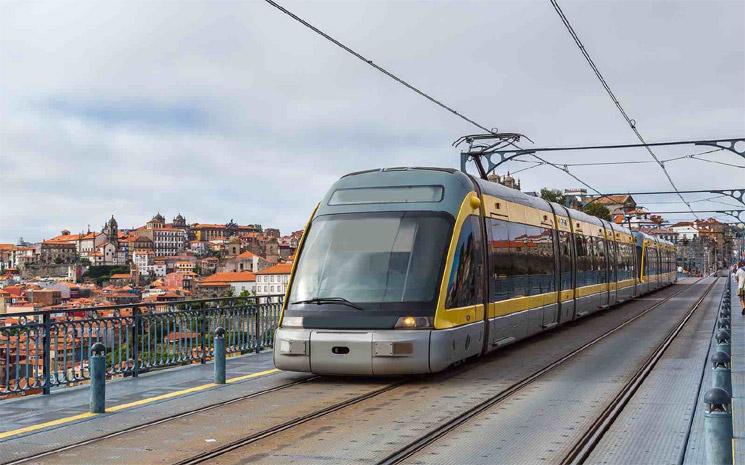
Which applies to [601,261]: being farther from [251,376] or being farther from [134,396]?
[134,396]

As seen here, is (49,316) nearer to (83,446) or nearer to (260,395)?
(260,395)

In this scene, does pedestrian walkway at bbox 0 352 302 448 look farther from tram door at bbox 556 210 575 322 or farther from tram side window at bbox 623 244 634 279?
tram side window at bbox 623 244 634 279

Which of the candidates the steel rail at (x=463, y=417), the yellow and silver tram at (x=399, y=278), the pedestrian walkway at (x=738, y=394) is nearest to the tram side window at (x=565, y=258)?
the pedestrian walkway at (x=738, y=394)

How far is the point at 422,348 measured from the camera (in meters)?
11.6

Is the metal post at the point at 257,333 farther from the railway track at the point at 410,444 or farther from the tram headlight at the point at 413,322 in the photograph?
the tram headlight at the point at 413,322

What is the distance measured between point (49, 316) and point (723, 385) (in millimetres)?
8383

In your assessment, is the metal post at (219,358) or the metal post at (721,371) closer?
the metal post at (721,371)

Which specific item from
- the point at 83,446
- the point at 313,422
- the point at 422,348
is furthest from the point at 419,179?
the point at 83,446

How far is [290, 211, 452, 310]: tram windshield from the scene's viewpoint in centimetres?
1189

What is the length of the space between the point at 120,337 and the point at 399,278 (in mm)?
4322

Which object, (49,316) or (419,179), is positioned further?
(419,179)

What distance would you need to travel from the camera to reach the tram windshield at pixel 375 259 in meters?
11.9

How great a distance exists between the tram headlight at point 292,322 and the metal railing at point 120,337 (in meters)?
2.29

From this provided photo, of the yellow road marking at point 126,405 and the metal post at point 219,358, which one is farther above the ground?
the metal post at point 219,358
